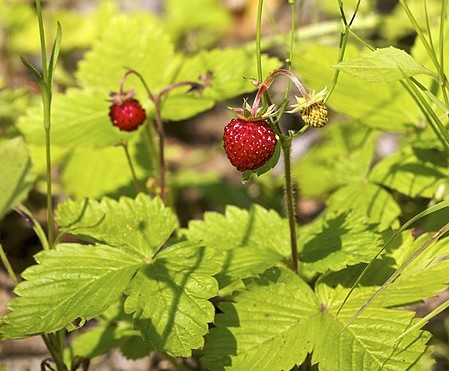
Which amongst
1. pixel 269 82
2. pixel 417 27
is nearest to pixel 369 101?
pixel 417 27

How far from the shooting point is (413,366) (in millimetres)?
1450

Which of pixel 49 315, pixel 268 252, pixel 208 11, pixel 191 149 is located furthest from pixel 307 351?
pixel 208 11

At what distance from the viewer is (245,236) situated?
1808 millimetres

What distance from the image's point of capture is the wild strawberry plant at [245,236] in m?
1.47

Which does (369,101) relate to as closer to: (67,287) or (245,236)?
(245,236)

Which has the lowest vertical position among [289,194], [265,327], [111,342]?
[111,342]

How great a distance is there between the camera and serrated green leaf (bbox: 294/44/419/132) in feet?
Result: 6.83

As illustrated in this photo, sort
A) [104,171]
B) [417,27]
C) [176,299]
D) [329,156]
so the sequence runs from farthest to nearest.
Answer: [329,156] < [104,171] < [417,27] < [176,299]

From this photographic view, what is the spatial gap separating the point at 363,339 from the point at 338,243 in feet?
0.79

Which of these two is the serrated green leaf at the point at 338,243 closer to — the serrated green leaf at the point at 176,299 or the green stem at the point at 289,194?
the green stem at the point at 289,194

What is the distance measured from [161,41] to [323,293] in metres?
1.04

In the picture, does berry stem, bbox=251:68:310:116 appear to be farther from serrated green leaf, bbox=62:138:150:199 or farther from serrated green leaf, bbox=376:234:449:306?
serrated green leaf, bbox=62:138:150:199

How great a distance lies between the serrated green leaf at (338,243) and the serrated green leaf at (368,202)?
0.21 m

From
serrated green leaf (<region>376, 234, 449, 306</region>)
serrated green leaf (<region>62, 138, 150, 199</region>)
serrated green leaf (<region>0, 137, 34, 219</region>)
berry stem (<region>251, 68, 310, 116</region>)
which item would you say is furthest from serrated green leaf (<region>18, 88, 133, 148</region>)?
serrated green leaf (<region>376, 234, 449, 306</region>)
